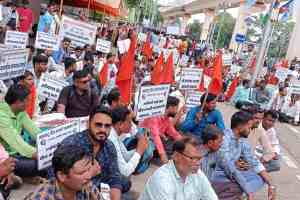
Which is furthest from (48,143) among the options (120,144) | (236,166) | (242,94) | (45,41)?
(242,94)

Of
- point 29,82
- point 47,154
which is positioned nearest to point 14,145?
point 47,154

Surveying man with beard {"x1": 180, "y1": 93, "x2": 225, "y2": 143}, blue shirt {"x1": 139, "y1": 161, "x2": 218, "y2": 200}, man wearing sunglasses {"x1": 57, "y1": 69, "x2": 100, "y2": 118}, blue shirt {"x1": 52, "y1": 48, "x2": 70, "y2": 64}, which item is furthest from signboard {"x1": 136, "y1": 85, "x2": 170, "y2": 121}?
blue shirt {"x1": 52, "y1": 48, "x2": 70, "y2": 64}

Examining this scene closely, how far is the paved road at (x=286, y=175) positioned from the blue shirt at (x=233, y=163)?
1.43 m

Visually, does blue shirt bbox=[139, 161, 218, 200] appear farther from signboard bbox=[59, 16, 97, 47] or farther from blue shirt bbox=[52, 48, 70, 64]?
blue shirt bbox=[52, 48, 70, 64]

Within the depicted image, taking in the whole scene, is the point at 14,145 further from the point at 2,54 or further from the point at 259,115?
the point at 259,115

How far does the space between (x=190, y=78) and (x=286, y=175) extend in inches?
95.8

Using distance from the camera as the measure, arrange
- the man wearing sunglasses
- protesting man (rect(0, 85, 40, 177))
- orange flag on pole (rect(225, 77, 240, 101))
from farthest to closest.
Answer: orange flag on pole (rect(225, 77, 240, 101)) < the man wearing sunglasses < protesting man (rect(0, 85, 40, 177))

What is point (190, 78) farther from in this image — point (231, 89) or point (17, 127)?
point (231, 89)

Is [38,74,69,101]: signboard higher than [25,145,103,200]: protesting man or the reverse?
the reverse

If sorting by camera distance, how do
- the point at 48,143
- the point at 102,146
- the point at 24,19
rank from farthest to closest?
the point at 24,19 < the point at 48,143 < the point at 102,146

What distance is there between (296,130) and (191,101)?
8.22 metres

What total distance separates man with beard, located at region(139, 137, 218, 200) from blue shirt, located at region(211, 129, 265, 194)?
129 cm

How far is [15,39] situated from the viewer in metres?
8.59

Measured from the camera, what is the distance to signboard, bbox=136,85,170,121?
6066 mm
